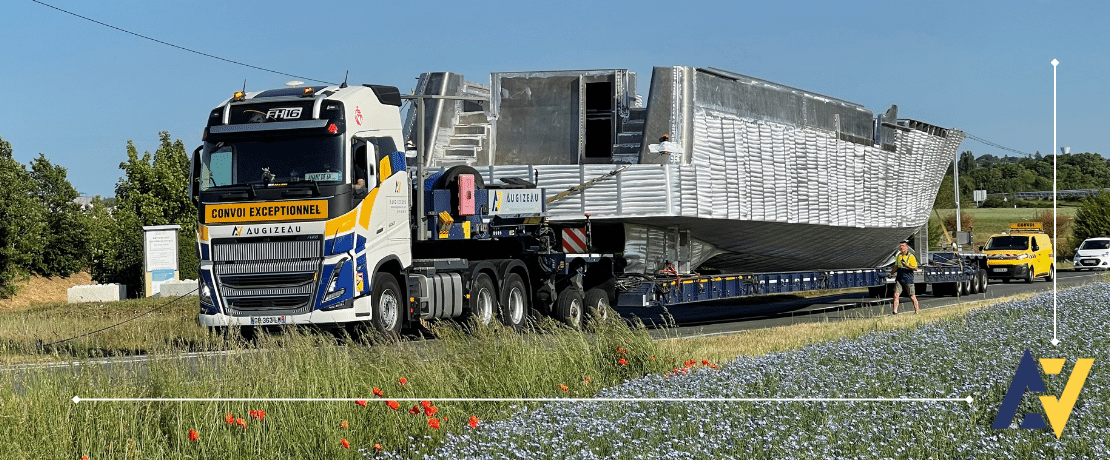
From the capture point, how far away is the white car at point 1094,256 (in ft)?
172

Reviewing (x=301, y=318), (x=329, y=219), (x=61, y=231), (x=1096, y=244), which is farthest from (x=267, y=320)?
(x=1096, y=244)

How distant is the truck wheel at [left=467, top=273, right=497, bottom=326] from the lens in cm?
1709

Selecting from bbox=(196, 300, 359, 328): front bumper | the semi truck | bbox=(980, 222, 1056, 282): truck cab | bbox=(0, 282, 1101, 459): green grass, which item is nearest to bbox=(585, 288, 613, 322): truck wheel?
the semi truck

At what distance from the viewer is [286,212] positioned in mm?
14398

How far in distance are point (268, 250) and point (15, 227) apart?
33687 millimetres

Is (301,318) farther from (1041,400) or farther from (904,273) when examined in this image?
(904,273)

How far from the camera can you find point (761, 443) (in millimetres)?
6770

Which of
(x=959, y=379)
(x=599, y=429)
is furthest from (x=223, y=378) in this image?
(x=959, y=379)

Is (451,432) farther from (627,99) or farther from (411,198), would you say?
(627,99)

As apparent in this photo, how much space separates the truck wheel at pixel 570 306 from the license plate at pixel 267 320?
5304mm

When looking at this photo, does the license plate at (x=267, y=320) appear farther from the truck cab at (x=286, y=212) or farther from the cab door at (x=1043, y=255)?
the cab door at (x=1043, y=255)

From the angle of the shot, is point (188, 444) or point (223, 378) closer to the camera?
point (188, 444)

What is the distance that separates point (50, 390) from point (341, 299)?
6.35 metres

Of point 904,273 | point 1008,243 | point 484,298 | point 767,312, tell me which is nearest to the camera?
point 484,298
